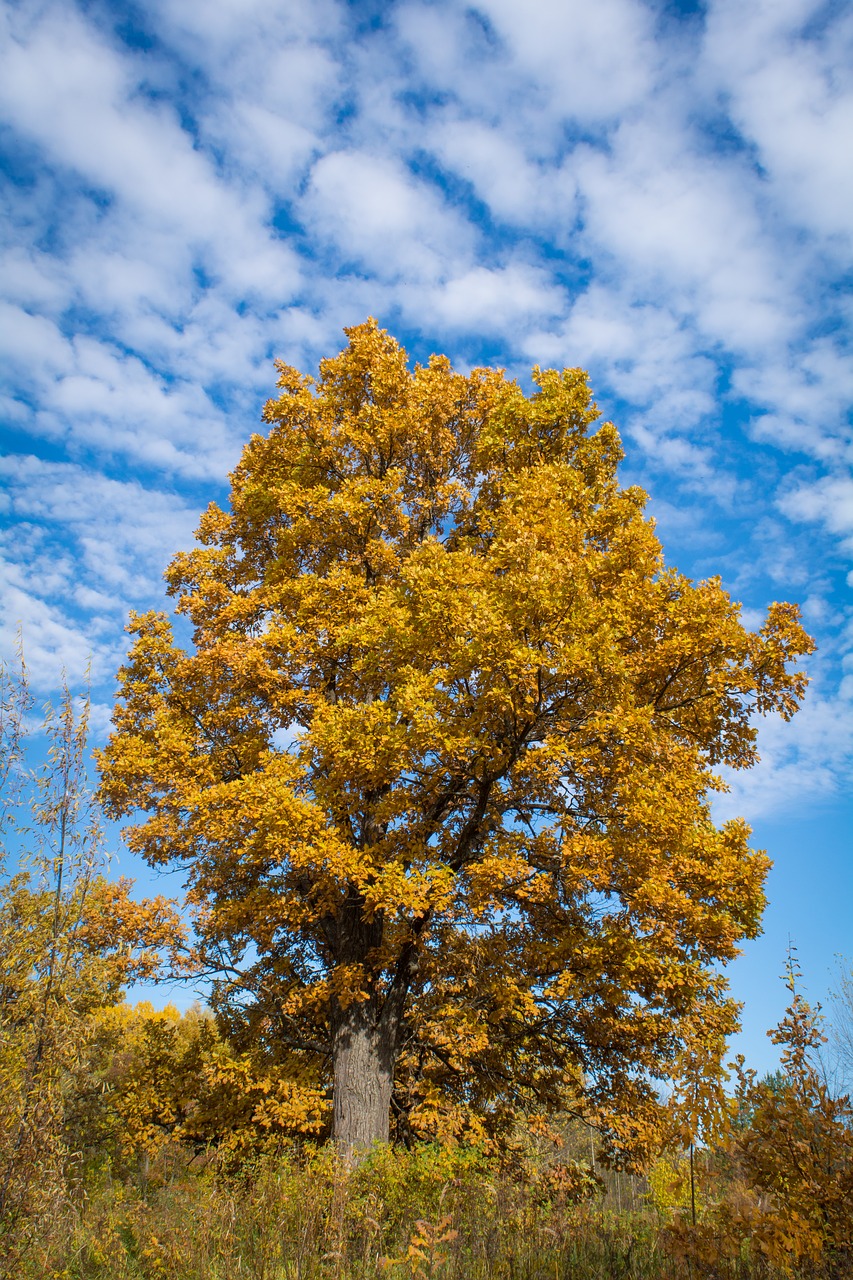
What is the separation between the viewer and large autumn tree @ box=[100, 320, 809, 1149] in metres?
8.01

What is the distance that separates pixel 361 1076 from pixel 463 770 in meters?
4.07

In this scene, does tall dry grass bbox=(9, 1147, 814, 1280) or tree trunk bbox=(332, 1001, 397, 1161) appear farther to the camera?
tree trunk bbox=(332, 1001, 397, 1161)

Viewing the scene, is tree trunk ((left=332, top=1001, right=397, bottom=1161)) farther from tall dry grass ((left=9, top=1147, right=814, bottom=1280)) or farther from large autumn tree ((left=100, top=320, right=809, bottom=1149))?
tall dry grass ((left=9, top=1147, right=814, bottom=1280))

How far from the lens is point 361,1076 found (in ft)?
30.2

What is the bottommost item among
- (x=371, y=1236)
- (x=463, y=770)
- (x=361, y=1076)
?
(x=371, y=1236)

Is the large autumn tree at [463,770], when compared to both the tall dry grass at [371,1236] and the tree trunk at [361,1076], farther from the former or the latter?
the tall dry grass at [371,1236]

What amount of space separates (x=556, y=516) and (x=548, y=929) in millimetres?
5407

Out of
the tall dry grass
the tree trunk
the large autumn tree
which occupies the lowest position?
the tall dry grass

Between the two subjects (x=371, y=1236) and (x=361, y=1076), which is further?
(x=361, y=1076)

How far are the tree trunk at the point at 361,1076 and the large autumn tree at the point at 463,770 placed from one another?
3cm

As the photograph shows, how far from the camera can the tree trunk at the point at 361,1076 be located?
8.88m

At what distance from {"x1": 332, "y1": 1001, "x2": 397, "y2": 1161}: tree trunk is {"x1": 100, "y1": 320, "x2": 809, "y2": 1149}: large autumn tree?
0.11ft

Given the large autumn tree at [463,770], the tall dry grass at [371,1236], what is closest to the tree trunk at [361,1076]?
the large autumn tree at [463,770]

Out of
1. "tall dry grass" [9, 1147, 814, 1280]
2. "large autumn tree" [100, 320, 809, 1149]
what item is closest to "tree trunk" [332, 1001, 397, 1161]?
"large autumn tree" [100, 320, 809, 1149]
